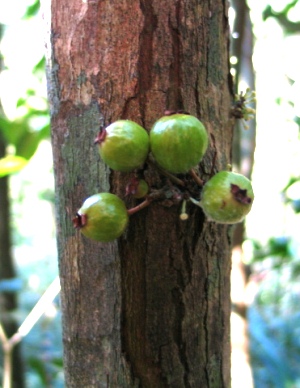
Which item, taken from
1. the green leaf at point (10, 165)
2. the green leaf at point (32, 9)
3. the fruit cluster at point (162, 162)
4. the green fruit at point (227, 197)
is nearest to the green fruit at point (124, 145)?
the fruit cluster at point (162, 162)

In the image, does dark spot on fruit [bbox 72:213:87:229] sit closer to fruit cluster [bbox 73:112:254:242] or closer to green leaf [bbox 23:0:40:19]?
fruit cluster [bbox 73:112:254:242]

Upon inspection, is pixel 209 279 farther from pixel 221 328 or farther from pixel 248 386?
pixel 248 386

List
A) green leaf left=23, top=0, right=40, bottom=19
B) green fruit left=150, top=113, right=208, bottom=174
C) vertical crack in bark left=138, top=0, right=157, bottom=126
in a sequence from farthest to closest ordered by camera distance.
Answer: green leaf left=23, top=0, right=40, bottom=19 < vertical crack in bark left=138, top=0, right=157, bottom=126 < green fruit left=150, top=113, right=208, bottom=174

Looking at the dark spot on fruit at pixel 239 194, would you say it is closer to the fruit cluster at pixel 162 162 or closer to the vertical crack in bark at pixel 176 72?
the fruit cluster at pixel 162 162

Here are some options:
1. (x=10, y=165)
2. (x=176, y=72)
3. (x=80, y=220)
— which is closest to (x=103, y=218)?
(x=80, y=220)

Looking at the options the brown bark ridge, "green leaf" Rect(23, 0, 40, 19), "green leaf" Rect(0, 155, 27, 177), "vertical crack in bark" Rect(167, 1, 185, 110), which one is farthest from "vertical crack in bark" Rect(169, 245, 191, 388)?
"green leaf" Rect(23, 0, 40, 19)

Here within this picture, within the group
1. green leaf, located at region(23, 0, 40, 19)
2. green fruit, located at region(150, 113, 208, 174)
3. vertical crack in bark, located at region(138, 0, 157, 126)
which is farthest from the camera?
green leaf, located at region(23, 0, 40, 19)
